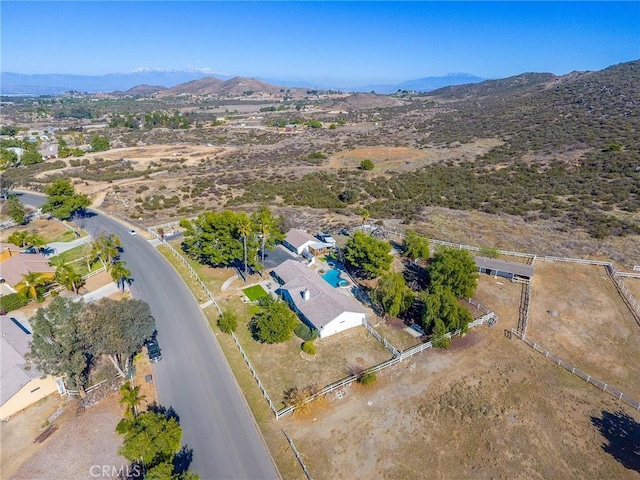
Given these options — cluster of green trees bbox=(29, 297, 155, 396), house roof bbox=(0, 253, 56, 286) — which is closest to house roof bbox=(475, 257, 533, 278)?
cluster of green trees bbox=(29, 297, 155, 396)

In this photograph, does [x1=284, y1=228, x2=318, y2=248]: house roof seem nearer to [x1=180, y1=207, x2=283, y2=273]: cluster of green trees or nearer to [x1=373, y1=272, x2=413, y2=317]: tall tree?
[x1=180, y1=207, x2=283, y2=273]: cluster of green trees

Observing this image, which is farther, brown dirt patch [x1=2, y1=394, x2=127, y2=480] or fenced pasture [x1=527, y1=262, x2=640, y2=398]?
fenced pasture [x1=527, y1=262, x2=640, y2=398]

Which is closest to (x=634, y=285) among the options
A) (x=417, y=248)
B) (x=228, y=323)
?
(x=417, y=248)

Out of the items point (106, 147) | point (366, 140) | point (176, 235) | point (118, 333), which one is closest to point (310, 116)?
point (366, 140)

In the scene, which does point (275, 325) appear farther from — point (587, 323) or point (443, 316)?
point (587, 323)

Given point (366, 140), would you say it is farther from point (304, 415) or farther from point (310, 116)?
point (304, 415)

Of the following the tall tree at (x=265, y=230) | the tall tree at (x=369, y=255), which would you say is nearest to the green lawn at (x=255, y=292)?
the tall tree at (x=265, y=230)

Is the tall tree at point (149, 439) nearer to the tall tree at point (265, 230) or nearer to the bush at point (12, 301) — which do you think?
the bush at point (12, 301)
